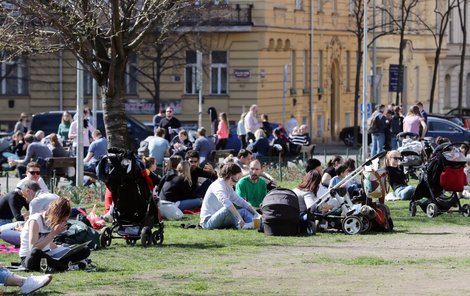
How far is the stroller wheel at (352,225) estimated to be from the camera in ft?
69.4

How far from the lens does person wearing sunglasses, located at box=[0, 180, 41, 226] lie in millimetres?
19312

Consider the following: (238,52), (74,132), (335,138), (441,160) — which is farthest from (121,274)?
(335,138)

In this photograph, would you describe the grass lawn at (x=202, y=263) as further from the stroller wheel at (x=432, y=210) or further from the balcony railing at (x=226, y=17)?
the balcony railing at (x=226, y=17)

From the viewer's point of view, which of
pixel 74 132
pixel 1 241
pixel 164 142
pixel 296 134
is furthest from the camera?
pixel 296 134

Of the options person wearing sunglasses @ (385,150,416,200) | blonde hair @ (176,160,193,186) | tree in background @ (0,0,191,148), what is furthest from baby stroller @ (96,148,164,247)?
person wearing sunglasses @ (385,150,416,200)

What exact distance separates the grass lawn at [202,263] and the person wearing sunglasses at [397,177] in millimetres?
4491

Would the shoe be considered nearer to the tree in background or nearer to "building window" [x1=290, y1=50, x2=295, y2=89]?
the tree in background

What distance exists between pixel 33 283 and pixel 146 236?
5.00m

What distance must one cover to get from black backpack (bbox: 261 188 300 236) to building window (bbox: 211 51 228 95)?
35951 millimetres

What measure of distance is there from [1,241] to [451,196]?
27.1ft

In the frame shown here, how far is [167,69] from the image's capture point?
186 feet

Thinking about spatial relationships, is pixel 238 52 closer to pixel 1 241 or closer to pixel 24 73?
pixel 24 73

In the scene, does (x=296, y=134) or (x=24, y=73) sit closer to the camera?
(x=296, y=134)

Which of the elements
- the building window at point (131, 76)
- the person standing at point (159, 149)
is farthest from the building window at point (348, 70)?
the person standing at point (159, 149)
